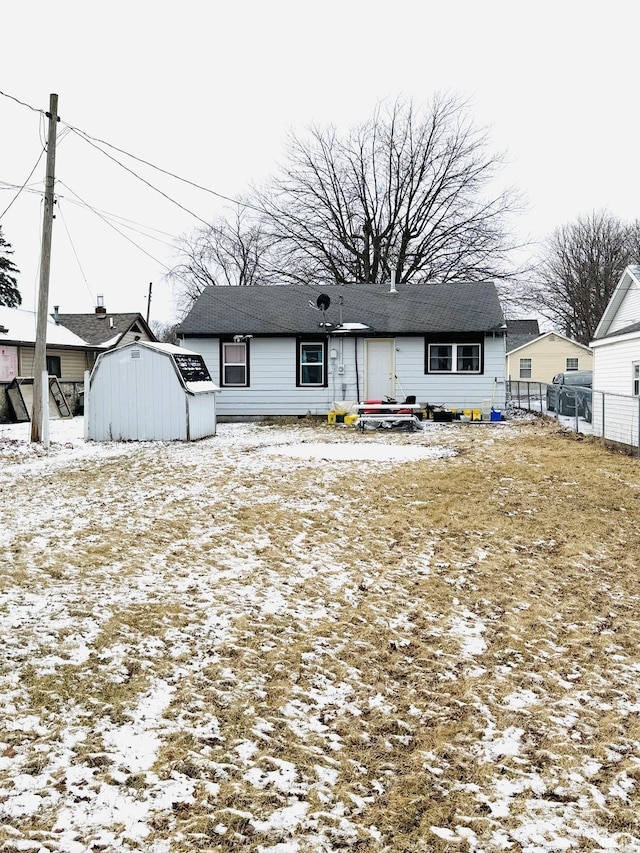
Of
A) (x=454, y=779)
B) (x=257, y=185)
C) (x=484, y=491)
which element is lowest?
(x=454, y=779)

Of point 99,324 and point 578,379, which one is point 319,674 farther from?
point 99,324

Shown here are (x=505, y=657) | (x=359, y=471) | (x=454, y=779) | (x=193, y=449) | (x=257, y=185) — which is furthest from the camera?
(x=257, y=185)

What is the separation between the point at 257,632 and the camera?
4312mm

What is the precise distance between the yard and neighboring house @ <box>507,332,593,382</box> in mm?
34680

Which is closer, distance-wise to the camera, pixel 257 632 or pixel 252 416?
pixel 257 632

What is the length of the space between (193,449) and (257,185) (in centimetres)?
2584

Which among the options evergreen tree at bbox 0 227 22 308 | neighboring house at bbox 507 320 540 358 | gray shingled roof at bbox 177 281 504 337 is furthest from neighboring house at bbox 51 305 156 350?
neighboring house at bbox 507 320 540 358

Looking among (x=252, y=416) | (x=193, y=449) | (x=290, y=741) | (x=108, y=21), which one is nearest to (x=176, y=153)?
(x=108, y=21)

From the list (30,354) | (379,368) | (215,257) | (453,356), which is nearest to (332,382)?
(379,368)

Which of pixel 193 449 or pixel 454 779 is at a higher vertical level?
pixel 193 449

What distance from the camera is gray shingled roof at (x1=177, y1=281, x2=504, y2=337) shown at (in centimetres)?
1994

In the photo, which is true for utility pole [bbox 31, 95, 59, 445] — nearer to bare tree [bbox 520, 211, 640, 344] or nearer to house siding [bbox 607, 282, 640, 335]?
house siding [bbox 607, 282, 640, 335]

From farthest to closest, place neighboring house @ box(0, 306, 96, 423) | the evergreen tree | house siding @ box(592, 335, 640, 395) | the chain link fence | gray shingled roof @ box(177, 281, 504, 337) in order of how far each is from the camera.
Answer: the evergreen tree
neighboring house @ box(0, 306, 96, 423)
gray shingled roof @ box(177, 281, 504, 337)
house siding @ box(592, 335, 640, 395)
the chain link fence

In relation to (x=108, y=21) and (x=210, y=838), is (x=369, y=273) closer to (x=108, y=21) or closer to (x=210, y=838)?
(x=108, y=21)
